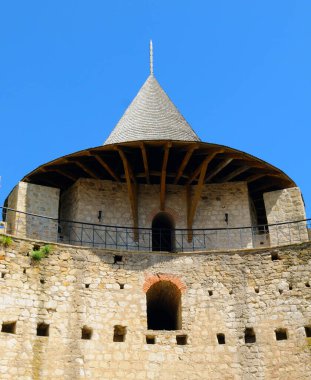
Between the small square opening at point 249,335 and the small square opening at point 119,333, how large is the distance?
2.94m

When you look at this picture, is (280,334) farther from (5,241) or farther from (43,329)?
(5,241)

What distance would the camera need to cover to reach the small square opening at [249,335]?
1416cm

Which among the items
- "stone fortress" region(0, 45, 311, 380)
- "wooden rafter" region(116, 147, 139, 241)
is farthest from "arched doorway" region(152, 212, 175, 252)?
"wooden rafter" region(116, 147, 139, 241)

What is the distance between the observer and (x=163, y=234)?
18.1 metres

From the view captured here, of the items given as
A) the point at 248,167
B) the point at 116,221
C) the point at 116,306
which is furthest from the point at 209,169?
the point at 116,306

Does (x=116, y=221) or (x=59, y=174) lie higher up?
(x=59, y=174)

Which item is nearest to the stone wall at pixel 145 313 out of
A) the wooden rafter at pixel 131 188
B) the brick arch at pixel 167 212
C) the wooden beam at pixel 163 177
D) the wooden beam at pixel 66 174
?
the wooden rafter at pixel 131 188

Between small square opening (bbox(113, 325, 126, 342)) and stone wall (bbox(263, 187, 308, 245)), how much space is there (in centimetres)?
521

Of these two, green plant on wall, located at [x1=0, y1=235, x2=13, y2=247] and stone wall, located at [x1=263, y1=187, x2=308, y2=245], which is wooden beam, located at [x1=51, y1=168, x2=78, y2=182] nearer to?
green plant on wall, located at [x1=0, y1=235, x2=13, y2=247]

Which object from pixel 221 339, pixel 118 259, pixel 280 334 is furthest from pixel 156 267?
pixel 280 334

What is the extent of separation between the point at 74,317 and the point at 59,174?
17.9ft

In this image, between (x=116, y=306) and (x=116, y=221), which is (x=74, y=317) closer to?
(x=116, y=306)

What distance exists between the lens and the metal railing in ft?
54.5

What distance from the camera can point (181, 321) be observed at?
14.5m
